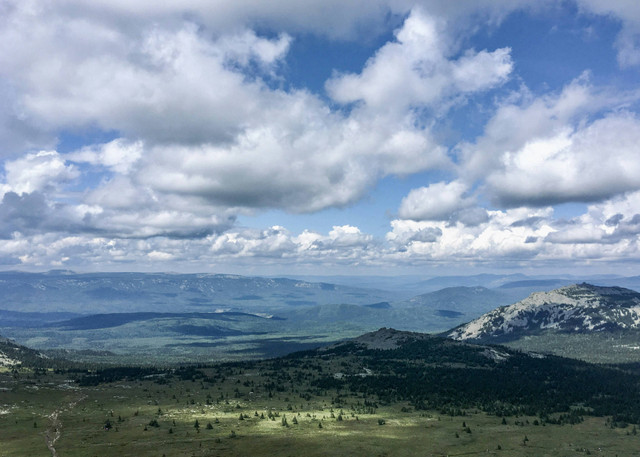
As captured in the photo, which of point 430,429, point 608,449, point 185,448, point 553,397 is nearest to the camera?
point 185,448

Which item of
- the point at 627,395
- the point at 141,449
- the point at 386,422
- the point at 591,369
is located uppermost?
the point at 141,449

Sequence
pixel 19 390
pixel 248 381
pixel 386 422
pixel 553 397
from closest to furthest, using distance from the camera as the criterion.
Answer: pixel 386 422 < pixel 19 390 < pixel 553 397 < pixel 248 381

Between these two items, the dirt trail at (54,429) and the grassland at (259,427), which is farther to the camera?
the dirt trail at (54,429)

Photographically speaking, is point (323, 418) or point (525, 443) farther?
point (323, 418)

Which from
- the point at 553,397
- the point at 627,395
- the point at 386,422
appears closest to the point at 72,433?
the point at 386,422

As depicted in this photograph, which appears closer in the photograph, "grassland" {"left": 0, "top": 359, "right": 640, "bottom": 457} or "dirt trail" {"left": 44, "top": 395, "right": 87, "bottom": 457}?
"grassland" {"left": 0, "top": 359, "right": 640, "bottom": 457}

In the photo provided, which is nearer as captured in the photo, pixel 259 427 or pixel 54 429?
pixel 54 429

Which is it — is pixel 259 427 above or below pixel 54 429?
below

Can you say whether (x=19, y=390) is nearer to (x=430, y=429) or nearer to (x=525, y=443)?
(x=430, y=429)
